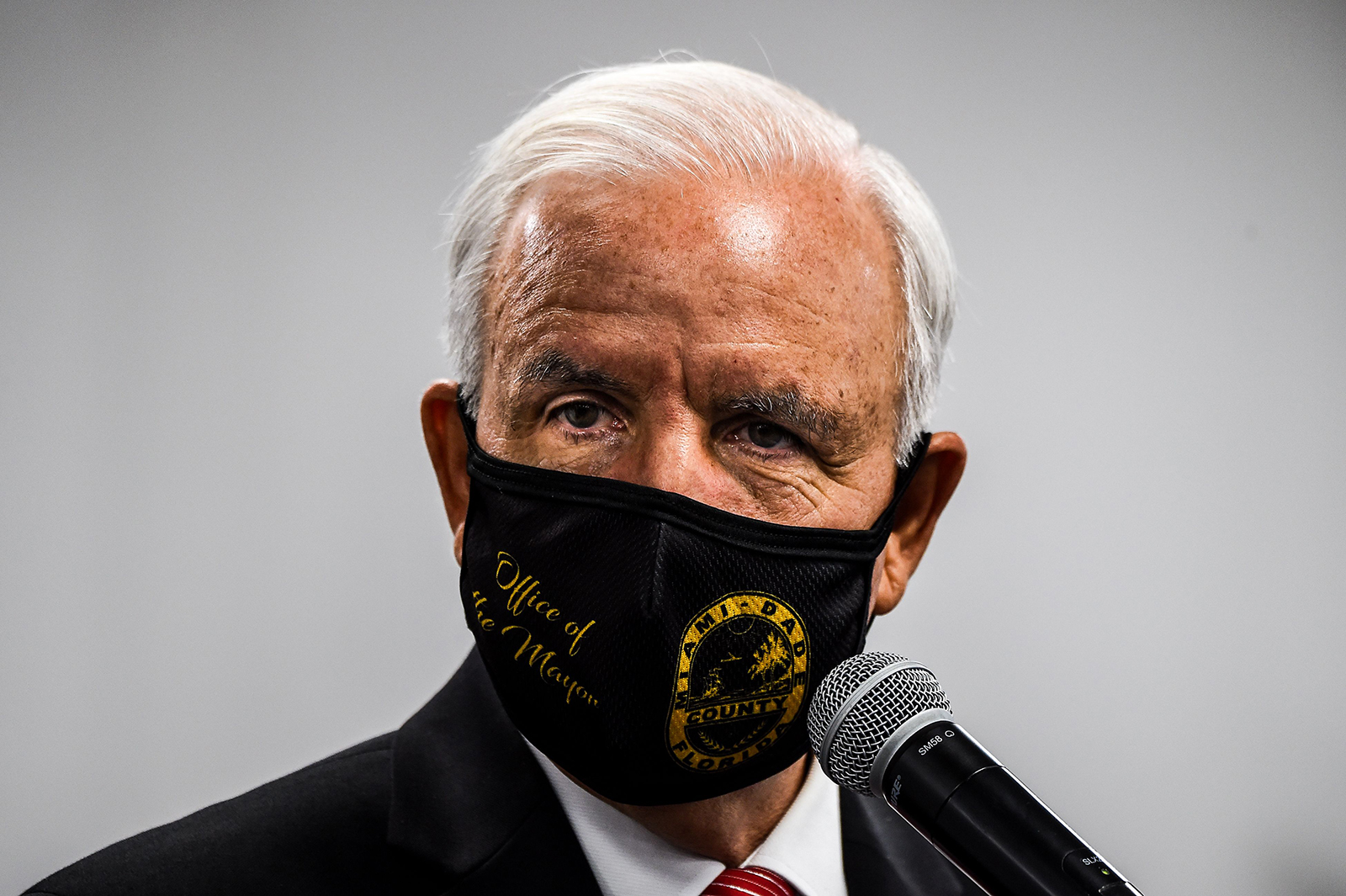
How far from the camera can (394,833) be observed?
167 cm

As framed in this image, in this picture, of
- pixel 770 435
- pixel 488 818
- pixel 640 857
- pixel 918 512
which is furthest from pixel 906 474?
pixel 488 818

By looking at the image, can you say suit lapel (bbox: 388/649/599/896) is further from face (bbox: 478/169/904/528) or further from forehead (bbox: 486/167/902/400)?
forehead (bbox: 486/167/902/400)

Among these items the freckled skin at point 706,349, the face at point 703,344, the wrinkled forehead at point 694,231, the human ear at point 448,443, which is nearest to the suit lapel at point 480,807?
the freckled skin at point 706,349

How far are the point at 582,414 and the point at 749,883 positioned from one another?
0.69 meters

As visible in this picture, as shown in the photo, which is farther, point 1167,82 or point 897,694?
point 1167,82

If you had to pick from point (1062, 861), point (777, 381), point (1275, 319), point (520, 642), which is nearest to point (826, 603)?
point (777, 381)

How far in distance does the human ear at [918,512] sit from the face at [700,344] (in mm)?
186

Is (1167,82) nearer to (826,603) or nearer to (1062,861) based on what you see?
(826,603)

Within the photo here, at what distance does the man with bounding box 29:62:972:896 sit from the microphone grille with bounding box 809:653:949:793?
0.84 ft

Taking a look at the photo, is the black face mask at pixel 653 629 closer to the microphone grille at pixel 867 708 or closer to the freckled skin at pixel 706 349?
the freckled skin at pixel 706 349

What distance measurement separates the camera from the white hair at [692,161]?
170cm

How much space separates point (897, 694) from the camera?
46.2 inches

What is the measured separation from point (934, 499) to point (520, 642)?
0.77 metres

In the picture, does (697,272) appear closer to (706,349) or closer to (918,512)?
(706,349)
